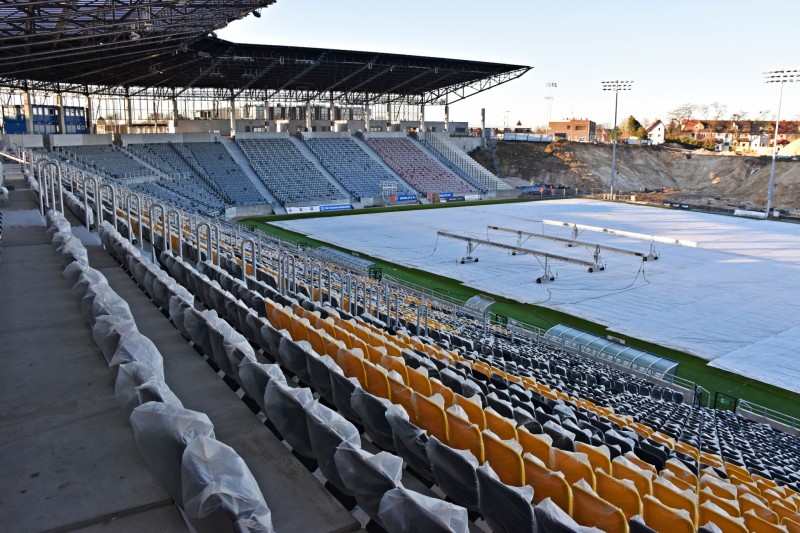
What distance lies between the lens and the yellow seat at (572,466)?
247 inches

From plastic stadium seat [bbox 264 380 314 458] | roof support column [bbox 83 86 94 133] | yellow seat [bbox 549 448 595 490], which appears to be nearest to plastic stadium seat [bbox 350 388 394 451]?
plastic stadium seat [bbox 264 380 314 458]

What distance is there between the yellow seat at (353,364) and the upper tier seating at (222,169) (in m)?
49.8

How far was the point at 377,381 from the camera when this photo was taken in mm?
7930

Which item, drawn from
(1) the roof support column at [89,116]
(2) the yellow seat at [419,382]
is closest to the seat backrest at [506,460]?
(2) the yellow seat at [419,382]

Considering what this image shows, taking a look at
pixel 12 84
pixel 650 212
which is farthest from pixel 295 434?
pixel 12 84

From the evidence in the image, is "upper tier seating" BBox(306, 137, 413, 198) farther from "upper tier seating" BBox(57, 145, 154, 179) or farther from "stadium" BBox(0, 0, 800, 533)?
"upper tier seating" BBox(57, 145, 154, 179)

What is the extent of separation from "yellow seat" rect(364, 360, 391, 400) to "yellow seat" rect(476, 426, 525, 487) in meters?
1.92

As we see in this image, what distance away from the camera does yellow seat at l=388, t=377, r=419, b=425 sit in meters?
7.28

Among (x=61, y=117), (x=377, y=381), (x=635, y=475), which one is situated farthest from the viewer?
(x=61, y=117)

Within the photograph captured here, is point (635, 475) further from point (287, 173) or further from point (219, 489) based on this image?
point (287, 173)

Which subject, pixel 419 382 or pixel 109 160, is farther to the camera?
pixel 109 160

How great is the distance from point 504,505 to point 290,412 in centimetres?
190

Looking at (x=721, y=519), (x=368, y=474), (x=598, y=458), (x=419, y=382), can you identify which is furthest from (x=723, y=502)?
(x=368, y=474)

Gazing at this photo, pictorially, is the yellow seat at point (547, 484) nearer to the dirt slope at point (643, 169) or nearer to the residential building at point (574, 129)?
the dirt slope at point (643, 169)
